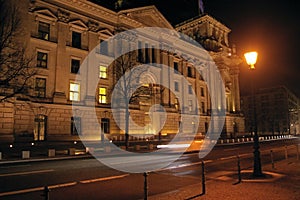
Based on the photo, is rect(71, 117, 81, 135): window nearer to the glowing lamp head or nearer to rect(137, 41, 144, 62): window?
rect(137, 41, 144, 62): window

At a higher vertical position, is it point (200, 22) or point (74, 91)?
point (200, 22)

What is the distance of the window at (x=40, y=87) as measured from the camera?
96.4 feet

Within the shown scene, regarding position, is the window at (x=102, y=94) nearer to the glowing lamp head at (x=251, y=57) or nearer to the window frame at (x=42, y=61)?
the window frame at (x=42, y=61)

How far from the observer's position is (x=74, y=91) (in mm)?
32750

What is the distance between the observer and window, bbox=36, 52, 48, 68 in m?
30.2

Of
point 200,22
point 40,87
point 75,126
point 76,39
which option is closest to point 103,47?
point 76,39

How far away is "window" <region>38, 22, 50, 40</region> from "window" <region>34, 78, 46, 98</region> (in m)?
5.23

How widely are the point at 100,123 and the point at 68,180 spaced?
936 inches

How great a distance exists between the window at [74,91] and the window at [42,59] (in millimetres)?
4098

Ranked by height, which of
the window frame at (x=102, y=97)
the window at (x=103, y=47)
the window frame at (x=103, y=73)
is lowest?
the window frame at (x=102, y=97)

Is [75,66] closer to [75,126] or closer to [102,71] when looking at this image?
[102,71]

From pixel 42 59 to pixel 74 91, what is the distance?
5.48 meters

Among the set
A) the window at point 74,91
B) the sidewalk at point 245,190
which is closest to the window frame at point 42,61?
the window at point 74,91

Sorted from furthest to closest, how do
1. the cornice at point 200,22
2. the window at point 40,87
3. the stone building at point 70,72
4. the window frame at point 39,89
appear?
1. the cornice at point 200,22
2. the window at point 40,87
3. the window frame at point 39,89
4. the stone building at point 70,72
